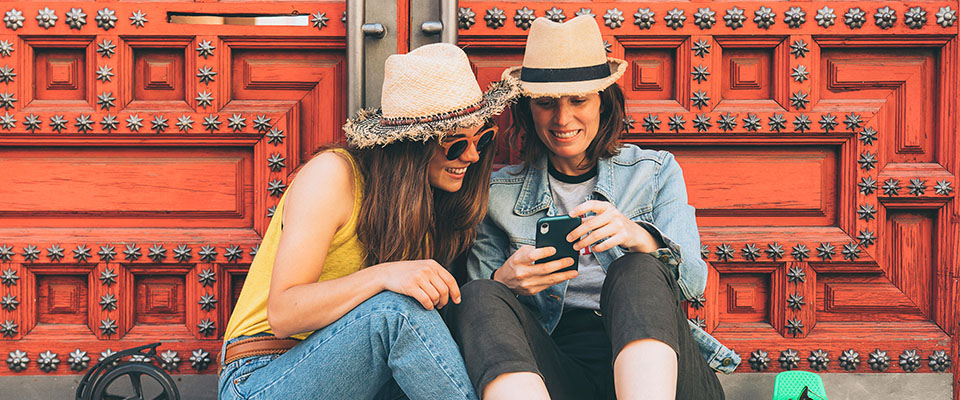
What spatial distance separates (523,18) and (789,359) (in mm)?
1469

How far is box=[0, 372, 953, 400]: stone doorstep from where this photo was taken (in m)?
2.49

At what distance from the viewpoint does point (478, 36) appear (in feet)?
8.10

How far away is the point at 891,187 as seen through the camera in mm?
2451

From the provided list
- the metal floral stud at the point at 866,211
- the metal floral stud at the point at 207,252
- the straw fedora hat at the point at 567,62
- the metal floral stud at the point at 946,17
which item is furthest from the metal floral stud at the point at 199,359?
the metal floral stud at the point at 946,17

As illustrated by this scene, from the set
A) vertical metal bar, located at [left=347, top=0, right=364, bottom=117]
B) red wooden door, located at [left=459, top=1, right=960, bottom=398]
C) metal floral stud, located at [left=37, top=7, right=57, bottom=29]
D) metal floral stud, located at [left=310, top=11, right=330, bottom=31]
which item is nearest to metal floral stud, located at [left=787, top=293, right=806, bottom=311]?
red wooden door, located at [left=459, top=1, right=960, bottom=398]

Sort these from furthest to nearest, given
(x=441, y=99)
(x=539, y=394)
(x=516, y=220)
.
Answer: (x=516, y=220), (x=441, y=99), (x=539, y=394)

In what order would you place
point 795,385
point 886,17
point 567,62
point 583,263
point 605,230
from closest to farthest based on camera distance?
point 605,230 → point 567,62 → point 583,263 → point 795,385 → point 886,17

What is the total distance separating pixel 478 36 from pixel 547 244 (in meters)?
0.91

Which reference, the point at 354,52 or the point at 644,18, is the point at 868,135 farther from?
the point at 354,52

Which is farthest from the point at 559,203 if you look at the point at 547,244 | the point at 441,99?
the point at 441,99

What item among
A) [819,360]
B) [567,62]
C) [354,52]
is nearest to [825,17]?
[567,62]

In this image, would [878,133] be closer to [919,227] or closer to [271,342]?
[919,227]

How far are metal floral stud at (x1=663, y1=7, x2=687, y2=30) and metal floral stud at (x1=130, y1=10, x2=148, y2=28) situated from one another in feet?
5.76

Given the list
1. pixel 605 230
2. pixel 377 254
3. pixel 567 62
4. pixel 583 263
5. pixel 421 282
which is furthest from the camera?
pixel 583 263
